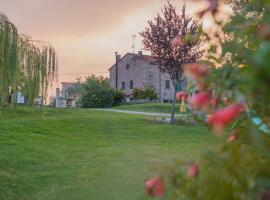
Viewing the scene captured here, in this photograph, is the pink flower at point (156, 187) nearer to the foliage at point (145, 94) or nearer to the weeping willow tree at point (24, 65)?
the weeping willow tree at point (24, 65)

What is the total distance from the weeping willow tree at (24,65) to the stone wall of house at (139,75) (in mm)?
33142

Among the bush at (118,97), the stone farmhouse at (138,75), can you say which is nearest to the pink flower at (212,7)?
the bush at (118,97)

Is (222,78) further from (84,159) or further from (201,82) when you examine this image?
(84,159)

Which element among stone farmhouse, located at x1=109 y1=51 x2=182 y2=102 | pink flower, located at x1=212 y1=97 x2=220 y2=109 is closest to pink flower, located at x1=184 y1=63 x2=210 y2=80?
pink flower, located at x1=212 y1=97 x2=220 y2=109

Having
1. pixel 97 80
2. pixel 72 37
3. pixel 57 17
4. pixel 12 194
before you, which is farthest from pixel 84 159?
pixel 97 80

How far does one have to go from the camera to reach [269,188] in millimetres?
1359

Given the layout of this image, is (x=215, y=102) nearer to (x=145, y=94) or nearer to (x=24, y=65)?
(x=24, y=65)

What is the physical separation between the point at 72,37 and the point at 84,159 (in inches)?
275

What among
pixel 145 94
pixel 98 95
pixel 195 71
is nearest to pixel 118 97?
pixel 98 95

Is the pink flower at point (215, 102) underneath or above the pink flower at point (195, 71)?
underneath

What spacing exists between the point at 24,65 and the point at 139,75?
128 ft

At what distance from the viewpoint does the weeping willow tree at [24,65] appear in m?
7.11

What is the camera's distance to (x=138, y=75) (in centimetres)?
4731

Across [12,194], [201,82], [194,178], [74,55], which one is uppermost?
[74,55]
